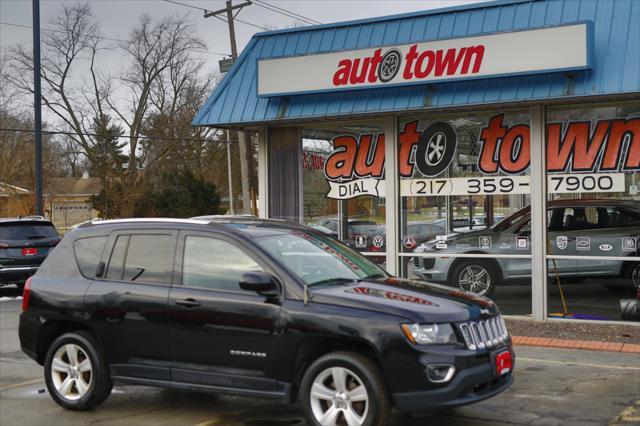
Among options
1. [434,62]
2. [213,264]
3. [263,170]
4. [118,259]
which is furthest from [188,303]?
[263,170]

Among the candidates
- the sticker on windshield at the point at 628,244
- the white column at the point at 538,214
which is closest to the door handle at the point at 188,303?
the white column at the point at 538,214

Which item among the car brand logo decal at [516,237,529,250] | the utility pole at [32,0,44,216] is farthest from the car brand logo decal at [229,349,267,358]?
the utility pole at [32,0,44,216]

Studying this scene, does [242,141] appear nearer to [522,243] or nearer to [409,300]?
[522,243]

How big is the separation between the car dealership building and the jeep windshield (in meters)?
4.84

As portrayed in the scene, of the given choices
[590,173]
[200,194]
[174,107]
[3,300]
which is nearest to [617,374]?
[590,173]

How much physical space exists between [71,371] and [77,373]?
68mm

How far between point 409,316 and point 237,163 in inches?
2174

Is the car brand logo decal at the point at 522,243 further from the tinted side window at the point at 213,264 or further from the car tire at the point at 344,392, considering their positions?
the car tire at the point at 344,392

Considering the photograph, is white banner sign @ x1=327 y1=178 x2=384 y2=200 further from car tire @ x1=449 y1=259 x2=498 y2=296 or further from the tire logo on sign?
car tire @ x1=449 y1=259 x2=498 y2=296

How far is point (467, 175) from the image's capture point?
1210cm

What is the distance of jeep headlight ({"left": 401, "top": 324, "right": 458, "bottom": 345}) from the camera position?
567 cm

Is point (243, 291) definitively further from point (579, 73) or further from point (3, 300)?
point (3, 300)

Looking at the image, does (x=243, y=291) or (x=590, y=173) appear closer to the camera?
(x=243, y=291)

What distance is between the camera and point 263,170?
13844 mm
